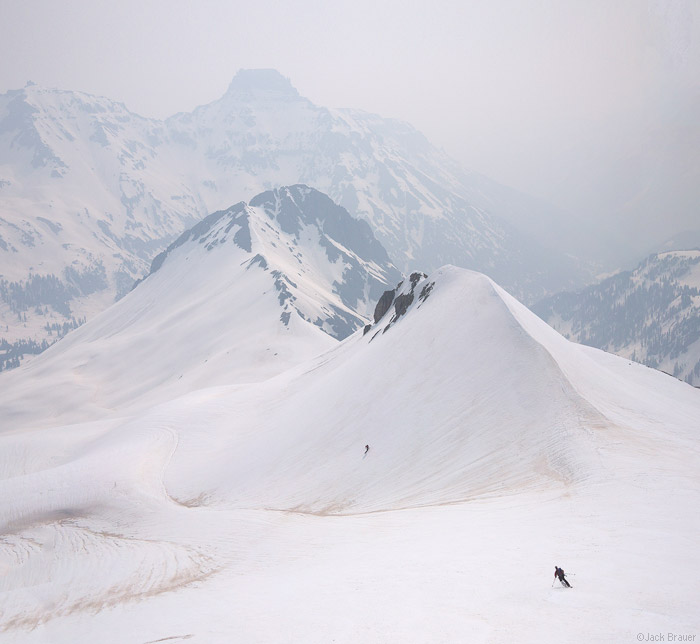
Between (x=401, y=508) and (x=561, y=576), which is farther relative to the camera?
(x=401, y=508)

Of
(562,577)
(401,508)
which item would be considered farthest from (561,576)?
(401,508)

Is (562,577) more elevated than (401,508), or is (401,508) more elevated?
(562,577)

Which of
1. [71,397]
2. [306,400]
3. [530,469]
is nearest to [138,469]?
[306,400]

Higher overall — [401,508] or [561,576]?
[561,576]

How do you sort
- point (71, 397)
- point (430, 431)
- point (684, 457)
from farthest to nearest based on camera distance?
point (71, 397) < point (430, 431) < point (684, 457)

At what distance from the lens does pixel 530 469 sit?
3438 cm

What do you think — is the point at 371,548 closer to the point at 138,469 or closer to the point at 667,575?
the point at 667,575

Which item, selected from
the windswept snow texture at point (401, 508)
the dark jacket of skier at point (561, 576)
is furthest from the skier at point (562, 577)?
the windswept snow texture at point (401, 508)

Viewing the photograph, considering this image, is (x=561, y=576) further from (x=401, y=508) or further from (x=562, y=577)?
(x=401, y=508)

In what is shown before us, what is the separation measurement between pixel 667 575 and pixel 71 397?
190 m

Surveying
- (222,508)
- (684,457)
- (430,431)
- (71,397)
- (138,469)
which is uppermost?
(684,457)

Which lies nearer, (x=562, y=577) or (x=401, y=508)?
(x=562, y=577)

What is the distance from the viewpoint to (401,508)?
35.8 m

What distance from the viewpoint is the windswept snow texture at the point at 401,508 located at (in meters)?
18.6
